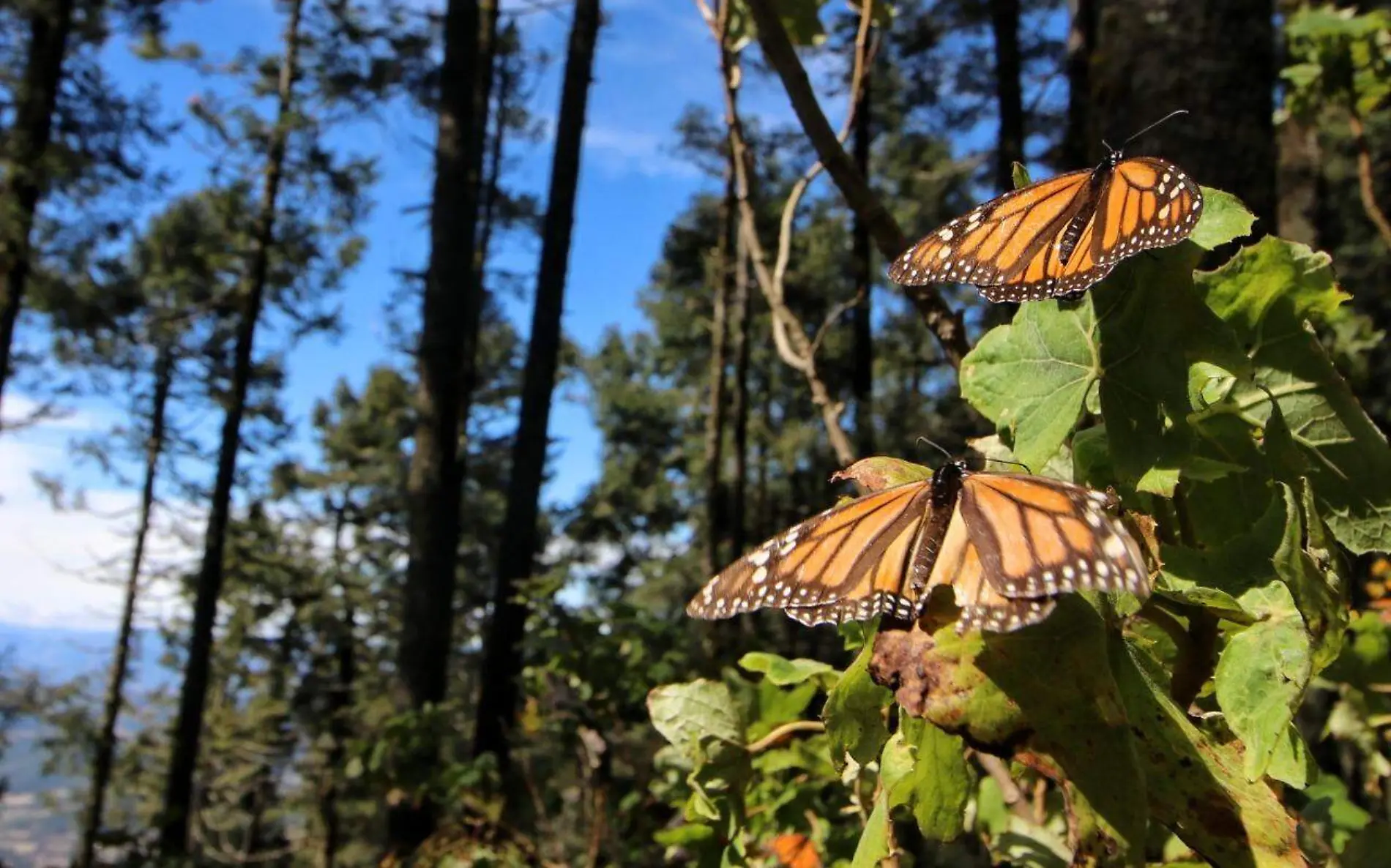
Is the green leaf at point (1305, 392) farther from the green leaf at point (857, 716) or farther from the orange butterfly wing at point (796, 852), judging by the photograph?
the orange butterfly wing at point (796, 852)

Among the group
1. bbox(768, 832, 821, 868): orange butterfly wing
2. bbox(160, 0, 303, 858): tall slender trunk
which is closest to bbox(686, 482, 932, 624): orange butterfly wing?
bbox(768, 832, 821, 868): orange butterfly wing

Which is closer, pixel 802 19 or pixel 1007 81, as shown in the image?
pixel 802 19

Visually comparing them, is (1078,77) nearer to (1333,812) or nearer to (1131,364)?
(1333,812)

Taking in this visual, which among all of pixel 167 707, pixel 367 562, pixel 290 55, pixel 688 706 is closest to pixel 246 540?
pixel 367 562

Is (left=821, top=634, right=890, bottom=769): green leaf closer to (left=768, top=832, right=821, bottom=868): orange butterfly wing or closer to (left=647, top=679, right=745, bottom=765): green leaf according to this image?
(left=647, top=679, right=745, bottom=765): green leaf

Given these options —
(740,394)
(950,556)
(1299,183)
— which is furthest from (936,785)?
(740,394)

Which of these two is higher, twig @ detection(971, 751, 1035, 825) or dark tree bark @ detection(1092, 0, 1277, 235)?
dark tree bark @ detection(1092, 0, 1277, 235)

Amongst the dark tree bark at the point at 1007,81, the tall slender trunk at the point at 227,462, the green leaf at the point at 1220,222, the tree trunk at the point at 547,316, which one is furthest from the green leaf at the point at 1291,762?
the tall slender trunk at the point at 227,462
